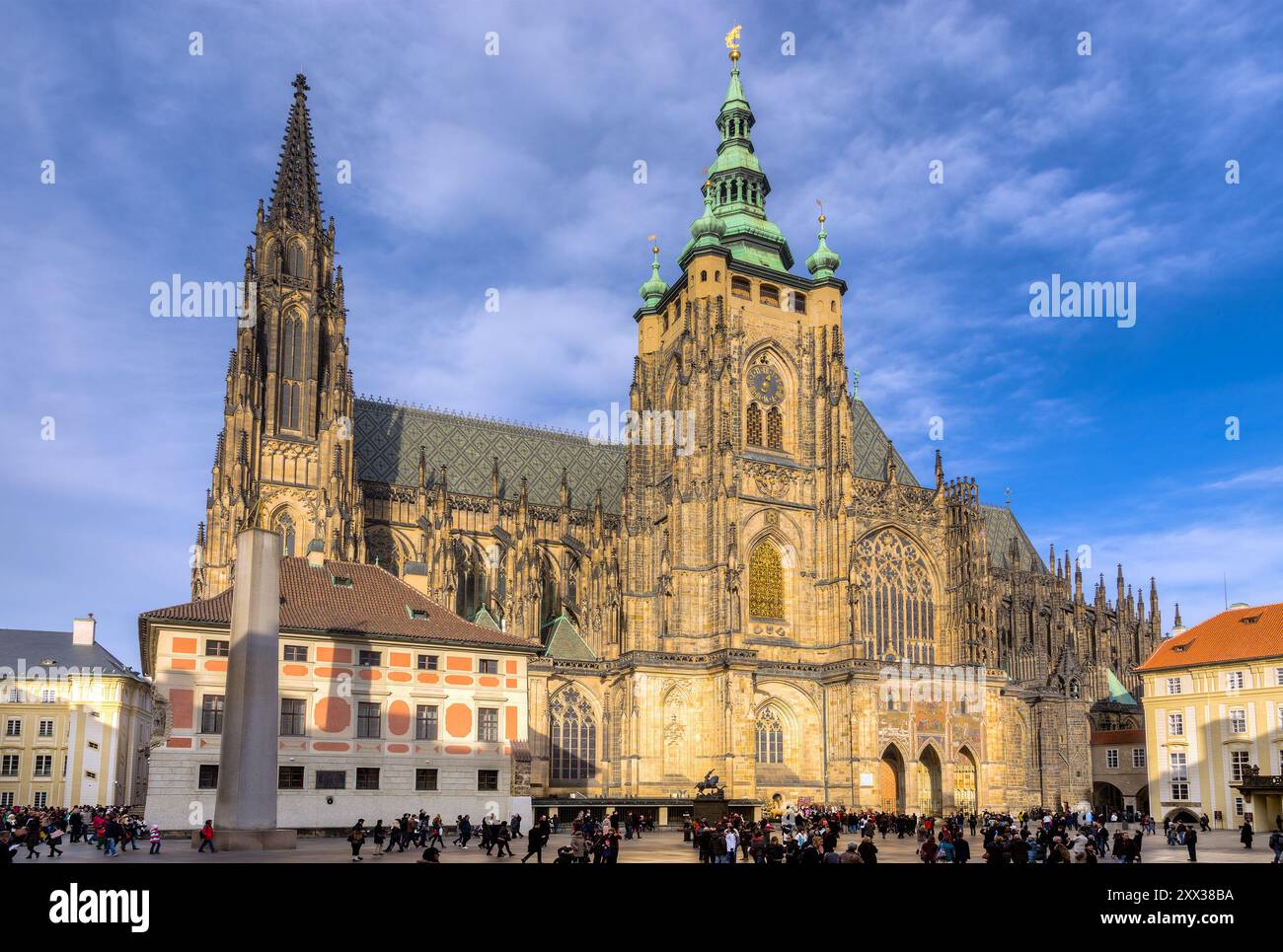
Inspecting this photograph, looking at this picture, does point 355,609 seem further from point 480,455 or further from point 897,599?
point 897,599

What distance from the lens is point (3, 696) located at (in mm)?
66688

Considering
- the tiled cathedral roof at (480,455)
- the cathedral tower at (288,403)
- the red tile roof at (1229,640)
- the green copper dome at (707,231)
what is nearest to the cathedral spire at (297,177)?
the cathedral tower at (288,403)

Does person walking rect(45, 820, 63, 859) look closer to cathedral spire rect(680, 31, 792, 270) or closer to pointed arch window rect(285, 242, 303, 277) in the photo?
pointed arch window rect(285, 242, 303, 277)

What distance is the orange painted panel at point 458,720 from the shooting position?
44.2 metres

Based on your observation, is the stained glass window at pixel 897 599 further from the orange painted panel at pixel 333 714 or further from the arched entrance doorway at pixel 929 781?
the orange painted panel at pixel 333 714

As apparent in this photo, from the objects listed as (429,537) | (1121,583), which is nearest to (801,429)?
(429,537)

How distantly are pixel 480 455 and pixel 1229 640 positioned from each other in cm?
4330

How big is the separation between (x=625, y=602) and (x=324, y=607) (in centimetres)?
2085

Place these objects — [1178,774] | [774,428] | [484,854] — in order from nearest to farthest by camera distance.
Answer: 1. [484,854]
2. [1178,774]
3. [774,428]

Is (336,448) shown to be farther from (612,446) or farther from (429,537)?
(612,446)

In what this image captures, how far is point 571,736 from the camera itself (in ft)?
193

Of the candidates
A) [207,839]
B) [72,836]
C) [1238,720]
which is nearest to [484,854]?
[207,839]
